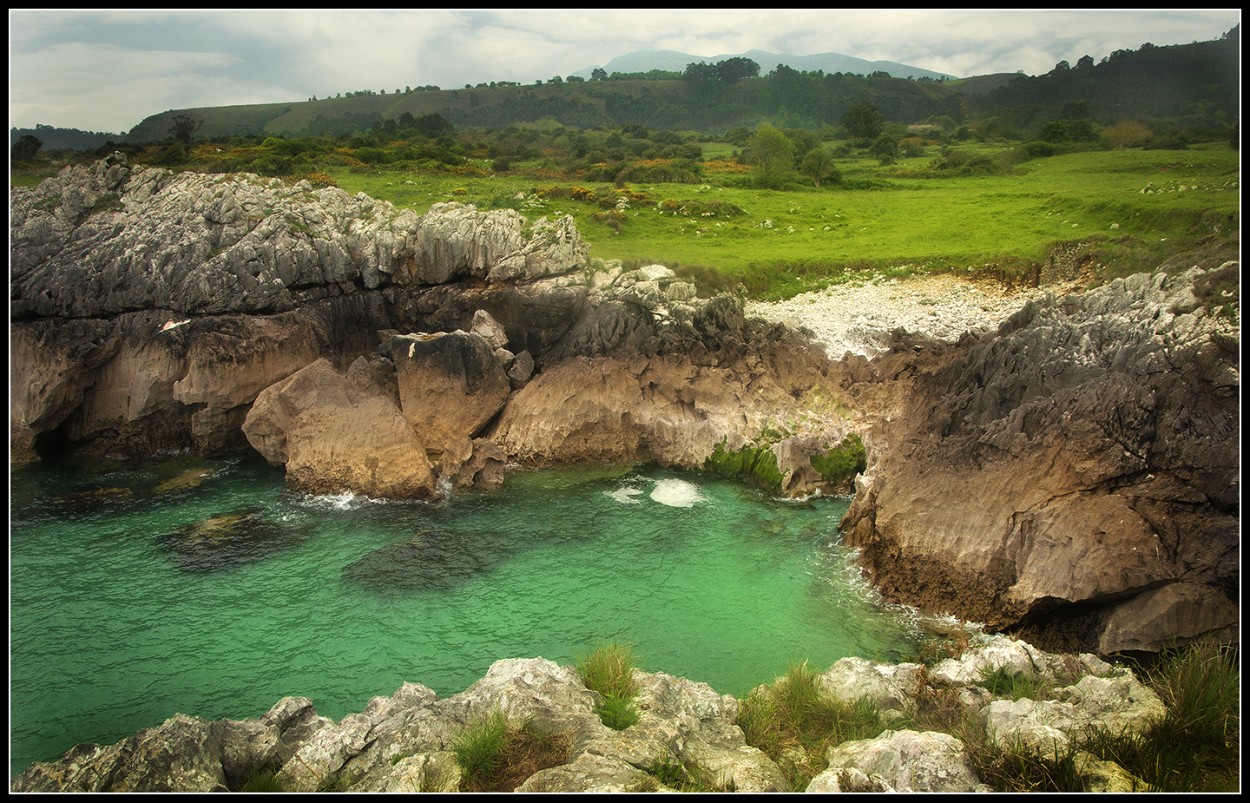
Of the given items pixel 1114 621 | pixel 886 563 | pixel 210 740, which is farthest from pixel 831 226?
pixel 210 740

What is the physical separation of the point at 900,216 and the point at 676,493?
79.9 feet

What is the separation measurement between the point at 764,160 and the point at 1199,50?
3660 cm

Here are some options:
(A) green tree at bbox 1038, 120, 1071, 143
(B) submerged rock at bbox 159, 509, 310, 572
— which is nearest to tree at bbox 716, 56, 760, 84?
(A) green tree at bbox 1038, 120, 1071, 143

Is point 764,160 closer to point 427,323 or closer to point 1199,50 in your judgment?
point 427,323

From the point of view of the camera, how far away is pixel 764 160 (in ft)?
166

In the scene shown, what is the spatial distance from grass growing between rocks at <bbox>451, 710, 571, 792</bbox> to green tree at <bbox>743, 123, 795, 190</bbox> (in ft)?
147

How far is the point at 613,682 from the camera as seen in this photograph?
40.4 feet

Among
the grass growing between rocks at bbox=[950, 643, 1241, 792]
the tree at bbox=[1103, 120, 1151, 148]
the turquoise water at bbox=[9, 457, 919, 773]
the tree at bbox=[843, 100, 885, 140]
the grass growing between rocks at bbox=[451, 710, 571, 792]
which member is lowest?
the turquoise water at bbox=[9, 457, 919, 773]

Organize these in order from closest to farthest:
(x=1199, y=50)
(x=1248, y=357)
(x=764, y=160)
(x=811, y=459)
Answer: (x=1248, y=357) < (x=1199, y=50) < (x=811, y=459) < (x=764, y=160)

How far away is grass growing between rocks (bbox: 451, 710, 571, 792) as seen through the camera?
9.25m

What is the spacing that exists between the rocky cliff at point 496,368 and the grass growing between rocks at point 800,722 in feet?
19.9

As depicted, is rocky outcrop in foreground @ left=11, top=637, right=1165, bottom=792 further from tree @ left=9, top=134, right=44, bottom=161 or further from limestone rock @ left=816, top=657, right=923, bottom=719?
tree @ left=9, top=134, right=44, bottom=161

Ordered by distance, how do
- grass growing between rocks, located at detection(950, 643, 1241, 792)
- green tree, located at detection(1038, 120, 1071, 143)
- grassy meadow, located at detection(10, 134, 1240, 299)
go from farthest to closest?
green tree, located at detection(1038, 120, 1071, 143) < grassy meadow, located at detection(10, 134, 1240, 299) < grass growing between rocks, located at detection(950, 643, 1241, 792)

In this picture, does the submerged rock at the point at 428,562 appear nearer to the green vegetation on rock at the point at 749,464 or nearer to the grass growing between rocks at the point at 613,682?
the grass growing between rocks at the point at 613,682
